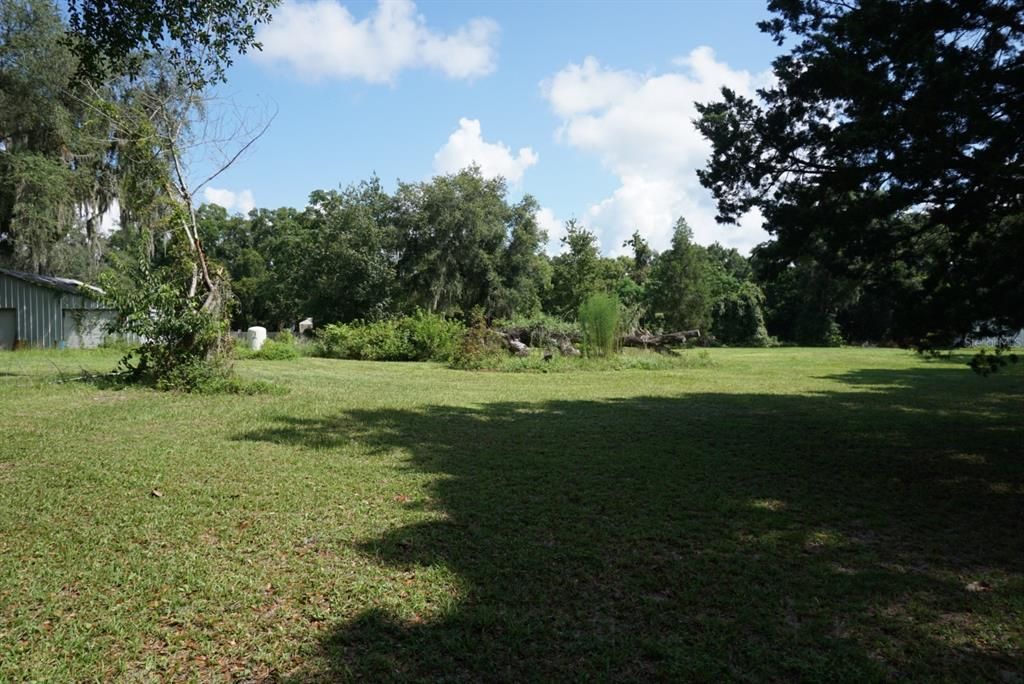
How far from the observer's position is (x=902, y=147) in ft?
17.4

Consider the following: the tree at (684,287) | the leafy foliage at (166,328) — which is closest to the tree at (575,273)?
the tree at (684,287)

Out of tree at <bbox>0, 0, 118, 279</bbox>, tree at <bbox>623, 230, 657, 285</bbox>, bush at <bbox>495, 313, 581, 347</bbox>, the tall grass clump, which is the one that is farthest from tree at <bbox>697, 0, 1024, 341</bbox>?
tree at <bbox>623, 230, 657, 285</bbox>

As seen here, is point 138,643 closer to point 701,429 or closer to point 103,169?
point 701,429

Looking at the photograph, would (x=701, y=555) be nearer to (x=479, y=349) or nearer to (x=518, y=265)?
(x=479, y=349)

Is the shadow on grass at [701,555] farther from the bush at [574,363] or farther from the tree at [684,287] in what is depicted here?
the tree at [684,287]

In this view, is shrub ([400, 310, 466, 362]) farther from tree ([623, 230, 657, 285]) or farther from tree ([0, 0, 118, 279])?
tree ([623, 230, 657, 285])

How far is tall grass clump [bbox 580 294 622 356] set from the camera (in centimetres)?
1836

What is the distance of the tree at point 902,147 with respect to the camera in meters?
4.89

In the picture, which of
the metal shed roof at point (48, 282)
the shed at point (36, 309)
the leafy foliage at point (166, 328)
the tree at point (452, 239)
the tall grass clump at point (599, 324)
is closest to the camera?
the leafy foliage at point (166, 328)

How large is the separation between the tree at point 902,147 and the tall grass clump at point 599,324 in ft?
36.8

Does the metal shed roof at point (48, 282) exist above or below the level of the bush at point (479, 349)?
above

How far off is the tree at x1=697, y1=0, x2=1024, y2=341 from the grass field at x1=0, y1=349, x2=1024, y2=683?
1960 mm

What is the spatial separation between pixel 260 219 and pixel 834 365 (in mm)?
51567

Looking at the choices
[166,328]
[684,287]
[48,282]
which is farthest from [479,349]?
[684,287]
